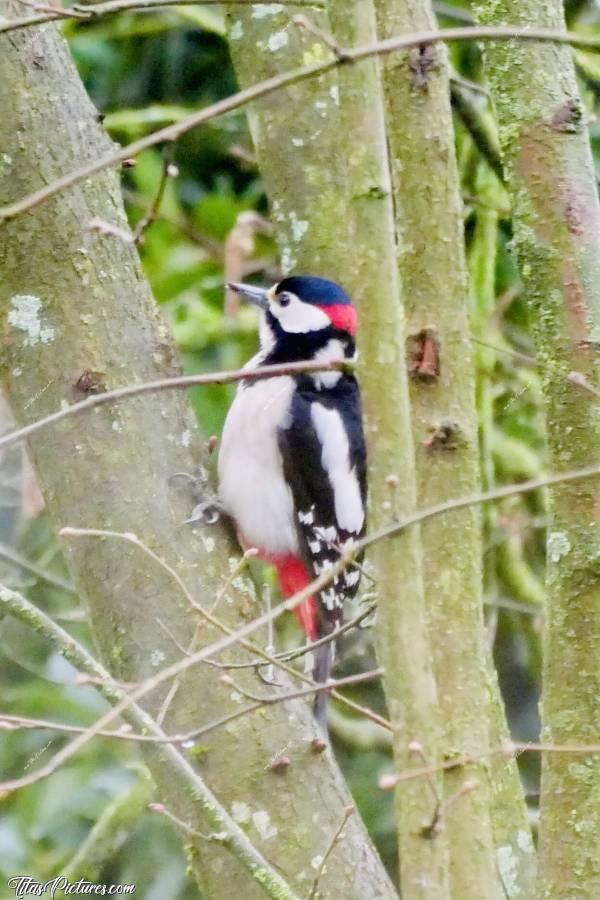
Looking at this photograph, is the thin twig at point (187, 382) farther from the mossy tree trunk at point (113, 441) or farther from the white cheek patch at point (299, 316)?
the white cheek patch at point (299, 316)

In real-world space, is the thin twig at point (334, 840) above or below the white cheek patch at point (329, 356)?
below

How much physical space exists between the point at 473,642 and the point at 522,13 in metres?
0.89

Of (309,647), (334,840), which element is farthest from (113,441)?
(334,840)

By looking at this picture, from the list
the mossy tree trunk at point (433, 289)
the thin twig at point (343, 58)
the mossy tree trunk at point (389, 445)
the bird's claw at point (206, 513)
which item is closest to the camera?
the thin twig at point (343, 58)

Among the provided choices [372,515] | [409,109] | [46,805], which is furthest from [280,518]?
[372,515]

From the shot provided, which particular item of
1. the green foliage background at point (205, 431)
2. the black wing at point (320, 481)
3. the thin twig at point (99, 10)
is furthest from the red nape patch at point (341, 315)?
the thin twig at point (99, 10)

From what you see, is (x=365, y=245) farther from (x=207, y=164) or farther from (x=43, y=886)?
(x=207, y=164)

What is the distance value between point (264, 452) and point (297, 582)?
38cm

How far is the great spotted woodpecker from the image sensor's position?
3289 millimetres

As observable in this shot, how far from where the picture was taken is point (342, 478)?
3.31 m

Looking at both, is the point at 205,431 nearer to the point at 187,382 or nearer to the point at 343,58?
the point at 187,382

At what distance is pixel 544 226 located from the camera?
1.96 m

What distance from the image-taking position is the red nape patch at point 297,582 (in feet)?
10.8

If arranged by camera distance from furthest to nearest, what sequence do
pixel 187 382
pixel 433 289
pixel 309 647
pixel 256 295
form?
pixel 256 295 < pixel 433 289 < pixel 309 647 < pixel 187 382
